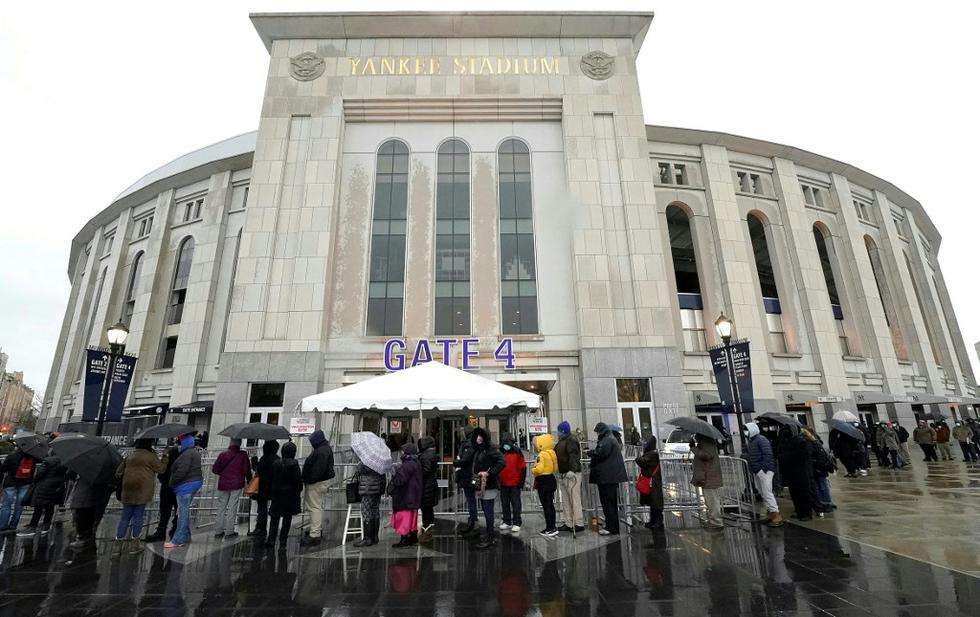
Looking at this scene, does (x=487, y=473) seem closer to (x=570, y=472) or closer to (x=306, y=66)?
(x=570, y=472)

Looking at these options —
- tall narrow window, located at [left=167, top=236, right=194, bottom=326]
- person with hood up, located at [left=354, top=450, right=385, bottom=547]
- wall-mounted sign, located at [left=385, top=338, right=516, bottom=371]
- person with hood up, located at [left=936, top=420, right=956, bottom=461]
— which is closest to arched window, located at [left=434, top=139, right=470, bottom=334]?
wall-mounted sign, located at [left=385, top=338, right=516, bottom=371]

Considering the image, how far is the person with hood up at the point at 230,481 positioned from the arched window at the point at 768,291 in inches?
1092

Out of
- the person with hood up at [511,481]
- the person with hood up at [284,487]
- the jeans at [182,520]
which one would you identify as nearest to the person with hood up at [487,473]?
the person with hood up at [511,481]

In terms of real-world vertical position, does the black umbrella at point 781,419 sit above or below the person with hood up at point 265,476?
above

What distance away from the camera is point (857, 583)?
606 cm

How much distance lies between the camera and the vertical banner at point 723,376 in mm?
13875

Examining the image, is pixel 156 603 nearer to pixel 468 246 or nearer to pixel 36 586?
pixel 36 586

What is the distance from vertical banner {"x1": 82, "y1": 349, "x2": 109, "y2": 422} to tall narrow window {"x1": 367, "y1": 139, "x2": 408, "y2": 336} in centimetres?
944

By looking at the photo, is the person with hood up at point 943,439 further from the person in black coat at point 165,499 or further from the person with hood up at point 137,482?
the person with hood up at point 137,482

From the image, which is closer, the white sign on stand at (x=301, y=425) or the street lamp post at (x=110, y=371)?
the street lamp post at (x=110, y=371)

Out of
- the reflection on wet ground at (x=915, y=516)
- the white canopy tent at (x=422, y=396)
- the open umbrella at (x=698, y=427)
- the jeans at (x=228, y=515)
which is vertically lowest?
the reflection on wet ground at (x=915, y=516)

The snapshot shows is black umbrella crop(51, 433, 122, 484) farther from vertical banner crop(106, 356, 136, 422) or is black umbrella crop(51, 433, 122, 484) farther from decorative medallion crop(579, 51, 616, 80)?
decorative medallion crop(579, 51, 616, 80)

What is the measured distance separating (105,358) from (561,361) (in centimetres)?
1594

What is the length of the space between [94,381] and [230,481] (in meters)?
7.13
